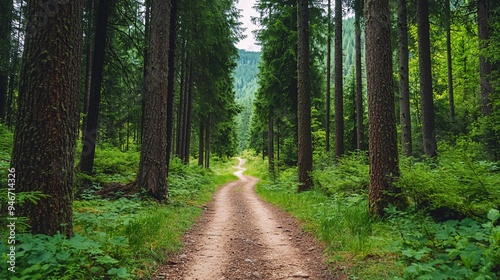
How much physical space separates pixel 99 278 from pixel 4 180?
358 cm

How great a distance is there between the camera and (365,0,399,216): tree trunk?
20.0 feet

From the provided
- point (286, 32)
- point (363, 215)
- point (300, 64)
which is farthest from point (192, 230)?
point (286, 32)

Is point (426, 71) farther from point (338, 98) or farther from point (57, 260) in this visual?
point (57, 260)

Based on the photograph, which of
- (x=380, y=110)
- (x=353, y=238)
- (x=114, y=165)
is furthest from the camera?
(x=114, y=165)

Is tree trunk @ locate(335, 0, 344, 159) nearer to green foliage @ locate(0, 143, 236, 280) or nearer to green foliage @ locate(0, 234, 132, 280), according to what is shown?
green foliage @ locate(0, 143, 236, 280)

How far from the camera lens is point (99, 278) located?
354 cm

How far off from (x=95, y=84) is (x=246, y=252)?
8204 mm

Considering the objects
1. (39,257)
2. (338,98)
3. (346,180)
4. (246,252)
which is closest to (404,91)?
(338,98)

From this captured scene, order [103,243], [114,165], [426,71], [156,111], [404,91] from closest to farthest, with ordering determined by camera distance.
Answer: [103,243] → [156,111] → [426,71] → [404,91] → [114,165]

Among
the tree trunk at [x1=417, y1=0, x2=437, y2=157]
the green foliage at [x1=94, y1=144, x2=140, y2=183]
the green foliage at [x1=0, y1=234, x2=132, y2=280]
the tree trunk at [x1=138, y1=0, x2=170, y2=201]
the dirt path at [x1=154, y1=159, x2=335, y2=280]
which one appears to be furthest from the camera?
the green foliage at [x1=94, y1=144, x2=140, y2=183]

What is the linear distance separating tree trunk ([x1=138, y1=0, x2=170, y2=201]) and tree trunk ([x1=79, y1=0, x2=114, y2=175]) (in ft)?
7.26

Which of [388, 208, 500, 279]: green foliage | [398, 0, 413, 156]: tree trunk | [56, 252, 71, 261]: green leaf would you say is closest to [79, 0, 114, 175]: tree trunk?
[56, 252, 71, 261]: green leaf

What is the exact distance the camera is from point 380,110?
6.24 meters

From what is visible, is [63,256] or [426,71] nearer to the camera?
[63,256]
